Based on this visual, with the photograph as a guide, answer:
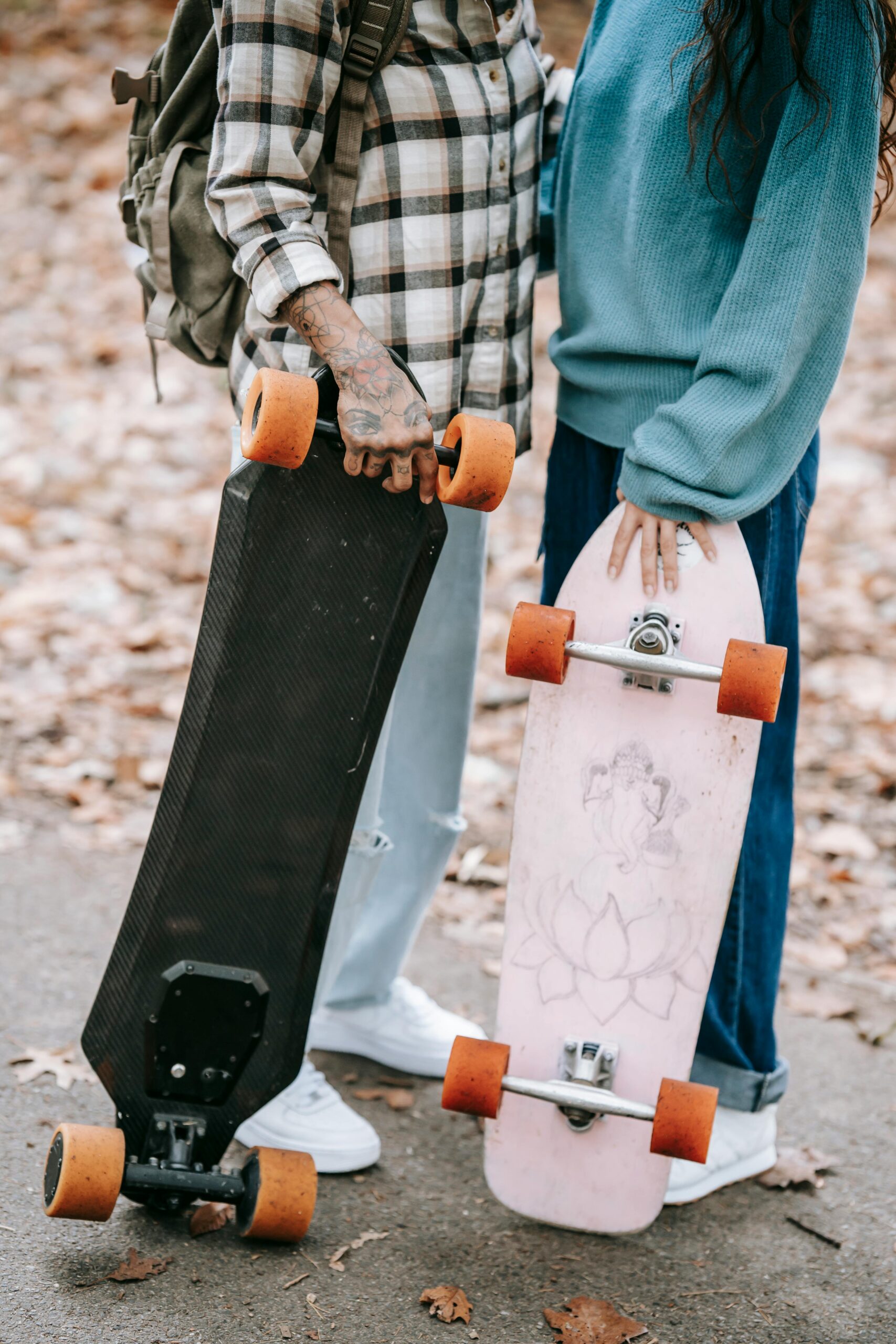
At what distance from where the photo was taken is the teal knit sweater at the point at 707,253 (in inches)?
59.4

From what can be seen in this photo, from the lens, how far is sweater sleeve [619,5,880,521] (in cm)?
150

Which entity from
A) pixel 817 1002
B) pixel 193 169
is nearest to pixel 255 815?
pixel 193 169

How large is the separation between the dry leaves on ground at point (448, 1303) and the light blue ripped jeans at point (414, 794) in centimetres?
44

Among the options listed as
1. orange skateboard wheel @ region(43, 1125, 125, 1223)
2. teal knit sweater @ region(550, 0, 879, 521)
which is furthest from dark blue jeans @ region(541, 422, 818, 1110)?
orange skateboard wheel @ region(43, 1125, 125, 1223)

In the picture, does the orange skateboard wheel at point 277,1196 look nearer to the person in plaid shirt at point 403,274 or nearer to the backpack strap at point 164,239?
the person in plaid shirt at point 403,274

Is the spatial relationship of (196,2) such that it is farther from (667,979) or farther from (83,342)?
(83,342)

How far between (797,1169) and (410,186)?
5.29 feet

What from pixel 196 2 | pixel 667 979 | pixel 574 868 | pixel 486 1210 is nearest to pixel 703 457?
pixel 574 868

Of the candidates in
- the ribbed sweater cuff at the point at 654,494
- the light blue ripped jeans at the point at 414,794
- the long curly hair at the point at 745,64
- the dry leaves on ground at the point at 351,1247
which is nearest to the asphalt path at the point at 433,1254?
the dry leaves on ground at the point at 351,1247

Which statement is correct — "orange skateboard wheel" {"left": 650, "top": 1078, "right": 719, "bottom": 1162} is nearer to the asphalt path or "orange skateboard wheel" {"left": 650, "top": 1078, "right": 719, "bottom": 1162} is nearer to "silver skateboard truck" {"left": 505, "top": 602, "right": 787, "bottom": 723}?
the asphalt path

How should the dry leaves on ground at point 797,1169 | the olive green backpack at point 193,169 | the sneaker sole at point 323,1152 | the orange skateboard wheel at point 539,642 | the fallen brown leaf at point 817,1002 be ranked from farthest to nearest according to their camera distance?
1. the fallen brown leaf at point 817,1002
2. the dry leaves on ground at point 797,1169
3. the sneaker sole at point 323,1152
4. the orange skateboard wheel at point 539,642
5. the olive green backpack at point 193,169

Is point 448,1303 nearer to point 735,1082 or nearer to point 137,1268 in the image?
point 137,1268

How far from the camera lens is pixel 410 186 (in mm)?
1564

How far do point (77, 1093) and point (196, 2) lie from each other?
64.1 inches
